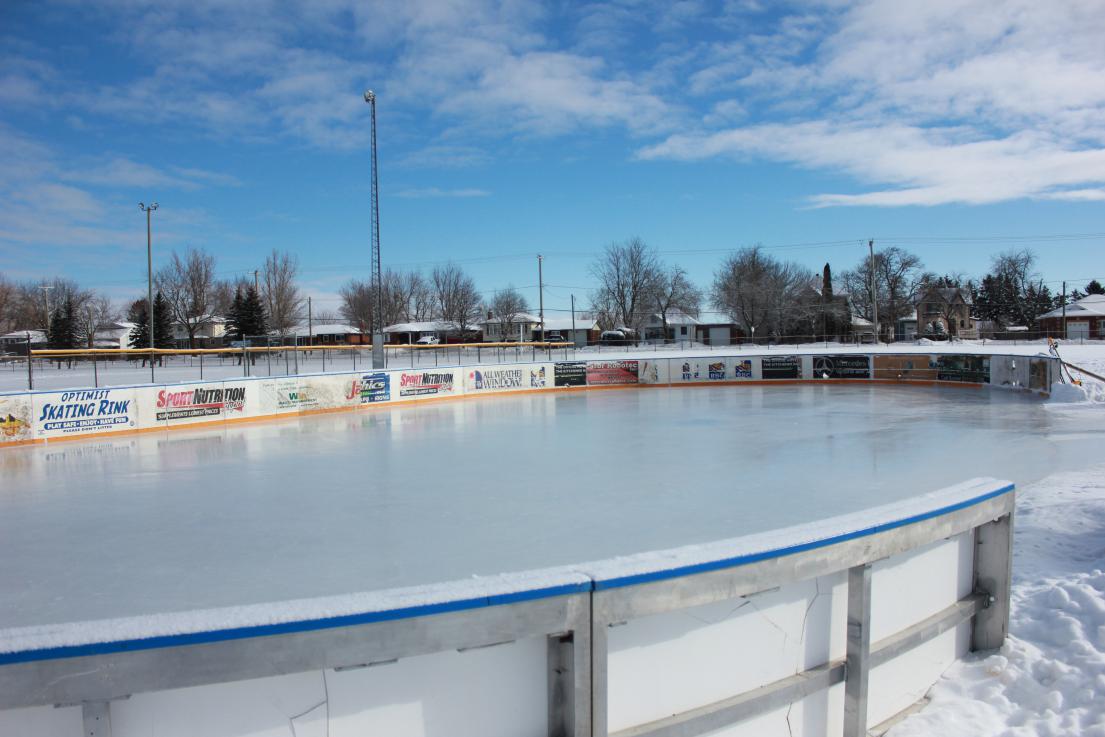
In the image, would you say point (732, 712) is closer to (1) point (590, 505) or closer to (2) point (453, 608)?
(2) point (453, 608)

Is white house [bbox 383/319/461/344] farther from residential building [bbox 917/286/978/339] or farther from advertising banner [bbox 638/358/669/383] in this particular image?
advertising banner [bbox 638/358/669/383]

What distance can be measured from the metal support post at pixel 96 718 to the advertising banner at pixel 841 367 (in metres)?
32.0

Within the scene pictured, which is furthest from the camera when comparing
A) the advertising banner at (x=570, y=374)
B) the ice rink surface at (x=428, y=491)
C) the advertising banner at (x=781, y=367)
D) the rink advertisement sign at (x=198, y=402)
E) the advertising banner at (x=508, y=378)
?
the advertising banner at (x=781, y=367)

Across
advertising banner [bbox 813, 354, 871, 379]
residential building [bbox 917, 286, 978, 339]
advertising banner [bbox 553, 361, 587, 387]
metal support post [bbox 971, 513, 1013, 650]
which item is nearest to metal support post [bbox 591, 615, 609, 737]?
metal support post [bbox 971, 513, 1013, 650]

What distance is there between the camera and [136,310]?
289 feet

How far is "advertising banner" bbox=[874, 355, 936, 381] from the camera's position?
96.2 ft

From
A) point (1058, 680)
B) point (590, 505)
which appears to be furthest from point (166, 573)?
point (1058, 680)

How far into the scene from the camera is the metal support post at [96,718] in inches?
78.5

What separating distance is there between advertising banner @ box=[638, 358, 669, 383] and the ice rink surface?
12.3 meters

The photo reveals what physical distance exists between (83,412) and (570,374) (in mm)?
18098

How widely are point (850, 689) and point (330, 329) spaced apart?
100032mm

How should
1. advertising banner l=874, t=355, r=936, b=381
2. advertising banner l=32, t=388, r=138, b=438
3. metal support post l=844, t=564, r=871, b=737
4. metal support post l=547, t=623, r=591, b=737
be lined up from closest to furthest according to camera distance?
metal support post l=547, t=623, r=591, b=737 → metal support post l=844, t=564, r=871, b=737 → advertising banner l=32, t=388, r=138, b=438 → advertising banner l=874, t=355, r=936, b=381

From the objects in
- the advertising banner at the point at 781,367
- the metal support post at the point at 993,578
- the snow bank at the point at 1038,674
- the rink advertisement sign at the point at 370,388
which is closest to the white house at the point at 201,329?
the rink advertisement sign at the point at 370,388

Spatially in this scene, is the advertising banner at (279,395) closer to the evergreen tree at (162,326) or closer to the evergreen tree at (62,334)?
the evergreen tree at (162,326)
